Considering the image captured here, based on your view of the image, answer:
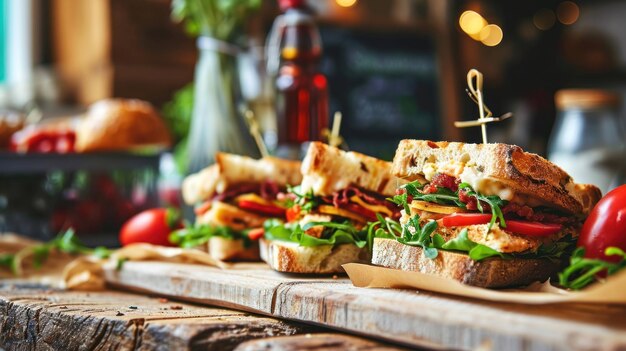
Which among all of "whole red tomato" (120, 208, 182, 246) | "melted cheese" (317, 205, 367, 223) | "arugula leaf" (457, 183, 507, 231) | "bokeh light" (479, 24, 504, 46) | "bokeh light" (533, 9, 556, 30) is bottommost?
"whole red tomato" (120, 208, 182, 246)

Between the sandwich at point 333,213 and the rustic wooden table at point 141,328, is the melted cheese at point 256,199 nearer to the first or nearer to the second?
the sandwich at point 333,213

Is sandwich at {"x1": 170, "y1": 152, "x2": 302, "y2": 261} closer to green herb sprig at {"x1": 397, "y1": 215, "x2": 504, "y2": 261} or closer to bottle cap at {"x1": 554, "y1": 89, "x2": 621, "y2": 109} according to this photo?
green herb sprig at {"x1": 397, "y1": 215, "x2": 504, "y2": 261}

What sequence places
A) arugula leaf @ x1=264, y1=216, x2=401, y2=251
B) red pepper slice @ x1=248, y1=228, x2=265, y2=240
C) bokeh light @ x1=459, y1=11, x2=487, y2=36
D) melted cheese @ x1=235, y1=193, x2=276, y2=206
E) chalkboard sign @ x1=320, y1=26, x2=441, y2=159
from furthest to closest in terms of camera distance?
1. bokeh light @ x1=459, y1=11, x2=487, y2=36
2. chalkboard sign @ x1=320, y1=26, x2=441, y2=159
3. melted cheese @ x1=235, y1=193, x2=276, y2=206
4. red pepper slice @ x1=248, y1=228, x2=265, y2=240
5. arugula leaf @ x1=264, y1=216, x2=401, y2=251

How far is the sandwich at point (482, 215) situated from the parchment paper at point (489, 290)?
0.29 feet

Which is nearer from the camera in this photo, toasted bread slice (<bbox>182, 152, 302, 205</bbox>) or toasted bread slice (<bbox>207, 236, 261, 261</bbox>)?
toasted bread slice (<bbox>207, 236, 261, 261</bbox>)

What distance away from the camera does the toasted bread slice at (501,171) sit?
189 centimetres

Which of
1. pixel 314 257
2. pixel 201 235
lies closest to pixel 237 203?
pixel 201 235

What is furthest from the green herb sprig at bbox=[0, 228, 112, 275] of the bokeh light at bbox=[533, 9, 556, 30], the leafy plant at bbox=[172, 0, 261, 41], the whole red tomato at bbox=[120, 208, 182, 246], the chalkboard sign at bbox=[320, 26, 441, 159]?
the bokeh light at bbox=[533, 9, 556, 30]

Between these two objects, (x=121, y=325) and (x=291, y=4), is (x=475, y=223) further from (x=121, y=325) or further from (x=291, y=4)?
(x=291, y=4)

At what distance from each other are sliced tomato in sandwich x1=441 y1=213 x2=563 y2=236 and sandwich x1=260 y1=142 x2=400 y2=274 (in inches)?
14.7

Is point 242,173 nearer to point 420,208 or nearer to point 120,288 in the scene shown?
point 120,288

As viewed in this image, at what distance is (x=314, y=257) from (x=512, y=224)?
2.03 feet

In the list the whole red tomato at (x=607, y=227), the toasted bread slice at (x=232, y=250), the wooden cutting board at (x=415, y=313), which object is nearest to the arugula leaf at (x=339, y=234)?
the wooden cutting board at (x=415, y=313)

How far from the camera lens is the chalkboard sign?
604 cm
